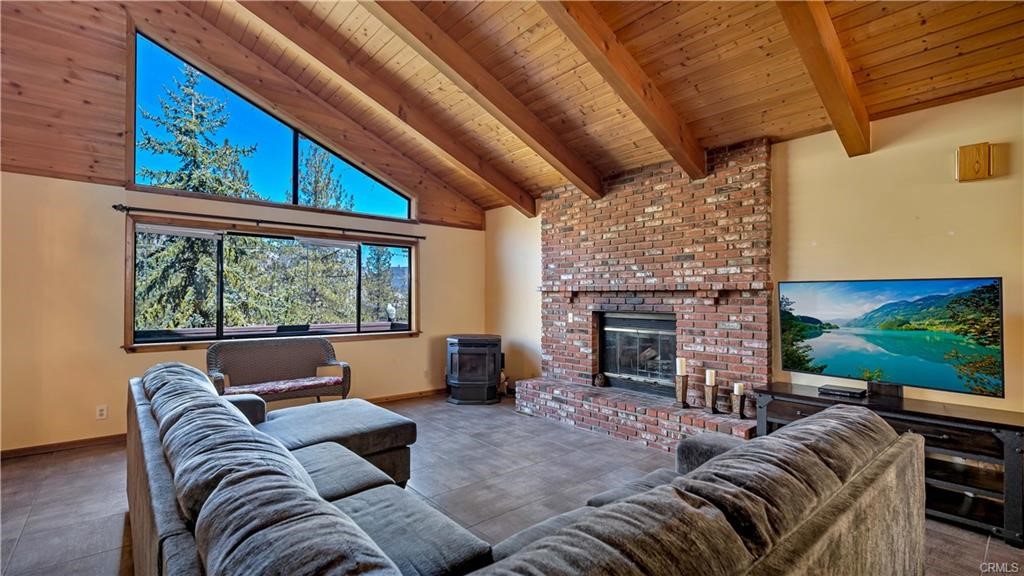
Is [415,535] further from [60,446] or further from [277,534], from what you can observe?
[60,446]

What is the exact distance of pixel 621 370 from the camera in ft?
16.0

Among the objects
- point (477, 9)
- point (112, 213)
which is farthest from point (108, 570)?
point (477, 9)

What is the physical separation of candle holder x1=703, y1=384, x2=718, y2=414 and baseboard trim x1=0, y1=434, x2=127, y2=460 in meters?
5.12

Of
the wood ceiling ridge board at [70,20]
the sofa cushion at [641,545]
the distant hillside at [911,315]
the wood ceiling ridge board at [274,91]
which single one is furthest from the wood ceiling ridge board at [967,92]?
the wood ceiling ridge board at [70,20]

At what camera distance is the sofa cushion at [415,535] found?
136 centimetres

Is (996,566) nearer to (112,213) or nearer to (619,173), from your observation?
(619,173)

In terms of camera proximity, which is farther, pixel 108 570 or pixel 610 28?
pixel 610 28

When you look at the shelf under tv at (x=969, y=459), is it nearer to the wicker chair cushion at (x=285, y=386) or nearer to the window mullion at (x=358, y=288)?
the wicker chair cushion at (x=285, y=386)

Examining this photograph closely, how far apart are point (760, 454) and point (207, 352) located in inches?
187

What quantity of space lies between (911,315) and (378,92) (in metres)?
4.68

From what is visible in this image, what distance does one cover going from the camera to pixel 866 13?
268 cm

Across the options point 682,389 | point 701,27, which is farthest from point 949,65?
point 682,389

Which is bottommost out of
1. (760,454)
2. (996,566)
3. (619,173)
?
(996,566)

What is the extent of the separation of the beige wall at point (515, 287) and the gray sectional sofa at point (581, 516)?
155 inches
